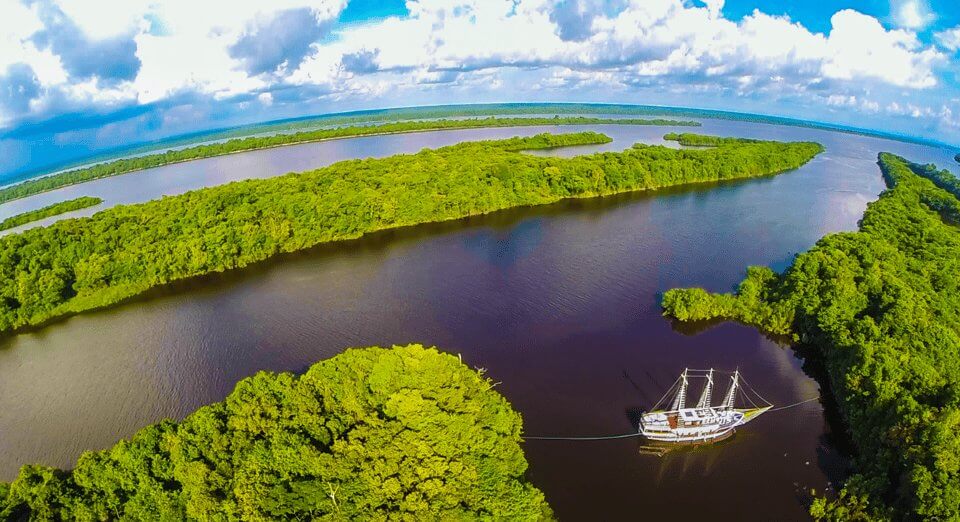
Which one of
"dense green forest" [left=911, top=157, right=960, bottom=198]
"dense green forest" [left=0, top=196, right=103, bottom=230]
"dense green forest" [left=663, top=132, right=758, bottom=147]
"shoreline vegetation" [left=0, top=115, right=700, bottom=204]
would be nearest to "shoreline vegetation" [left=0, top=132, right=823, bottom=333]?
"dense green forest" [left=0, top=196, right=103, bottom=230]

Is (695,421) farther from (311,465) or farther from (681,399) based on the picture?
(311,465)

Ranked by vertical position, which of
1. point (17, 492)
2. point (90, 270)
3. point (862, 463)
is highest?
point (90, 270)

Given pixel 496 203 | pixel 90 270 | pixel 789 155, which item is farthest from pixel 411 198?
pixel 789 155

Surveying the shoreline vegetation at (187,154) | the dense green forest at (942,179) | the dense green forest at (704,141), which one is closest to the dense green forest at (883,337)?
the dense green forest at (942,179)

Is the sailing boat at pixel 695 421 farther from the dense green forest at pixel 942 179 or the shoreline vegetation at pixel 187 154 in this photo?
the shoreline vegetation at pixel 187 154

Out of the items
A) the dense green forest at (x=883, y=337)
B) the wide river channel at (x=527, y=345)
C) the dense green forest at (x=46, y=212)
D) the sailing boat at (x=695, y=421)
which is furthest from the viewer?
the dense green forest at (x=46, y=212)

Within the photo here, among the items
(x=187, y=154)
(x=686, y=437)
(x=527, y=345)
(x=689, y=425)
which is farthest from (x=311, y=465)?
(x=187, y=154)

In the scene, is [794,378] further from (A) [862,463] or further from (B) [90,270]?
(B) [90,270]
